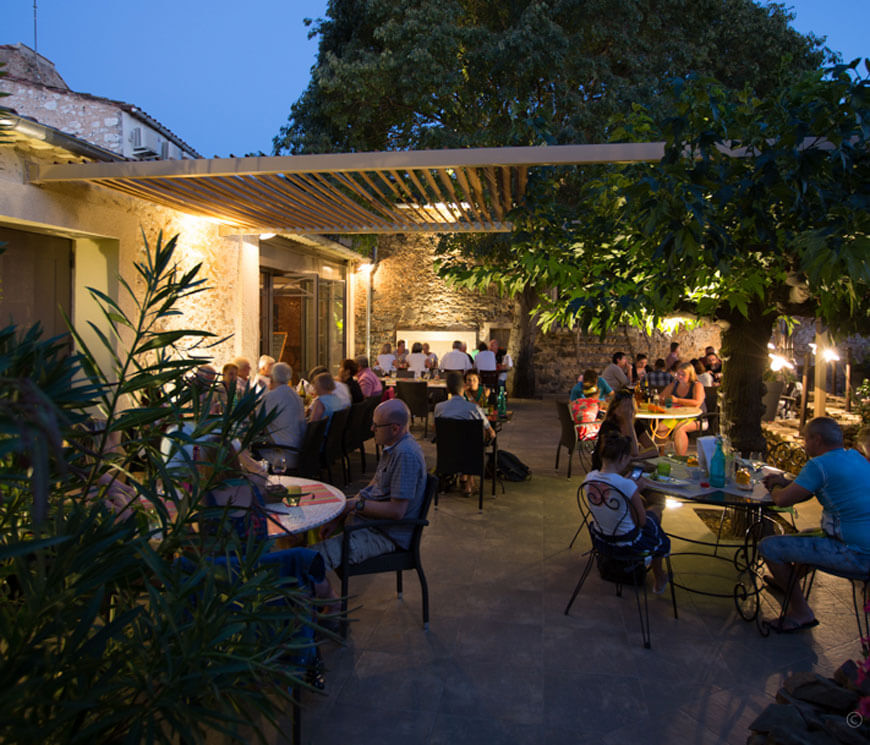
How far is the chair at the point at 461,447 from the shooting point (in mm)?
5551

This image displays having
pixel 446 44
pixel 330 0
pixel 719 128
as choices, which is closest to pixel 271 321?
pixel 446 44

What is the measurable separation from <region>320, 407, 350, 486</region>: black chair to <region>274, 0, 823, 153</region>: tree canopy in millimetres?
5951

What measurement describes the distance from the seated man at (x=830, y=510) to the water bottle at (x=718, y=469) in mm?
498

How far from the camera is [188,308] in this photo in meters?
7.22

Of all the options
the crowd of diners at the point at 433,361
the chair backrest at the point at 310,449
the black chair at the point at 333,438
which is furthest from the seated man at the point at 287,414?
the crowd of diners at the point at 433,361

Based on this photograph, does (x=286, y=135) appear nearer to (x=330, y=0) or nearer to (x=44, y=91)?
(x=330, y=0)

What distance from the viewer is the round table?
307 cm

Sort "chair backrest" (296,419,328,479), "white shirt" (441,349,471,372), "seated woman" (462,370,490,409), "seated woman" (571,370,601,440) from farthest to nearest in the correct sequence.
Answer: "white shirt" (441,349,471,372) < "seated woman" (462,370,490,409) < "seated woman" (571,370,601,440) < "chair backrest" (296,419,328,479)

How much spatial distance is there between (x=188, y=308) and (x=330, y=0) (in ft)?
28.0

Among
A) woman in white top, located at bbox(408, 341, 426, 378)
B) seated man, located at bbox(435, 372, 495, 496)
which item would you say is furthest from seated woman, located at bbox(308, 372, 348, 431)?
woman in white top, located at bbox(408, 341, 426, 378)

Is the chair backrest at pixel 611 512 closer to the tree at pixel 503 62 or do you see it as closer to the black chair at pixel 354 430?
the black chair at pixel 354 430

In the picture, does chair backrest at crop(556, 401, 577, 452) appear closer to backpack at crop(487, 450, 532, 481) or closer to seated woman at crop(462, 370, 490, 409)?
backpack at crop(487, 450, 532, 481)

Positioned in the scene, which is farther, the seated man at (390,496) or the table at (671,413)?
the table at (671,413)

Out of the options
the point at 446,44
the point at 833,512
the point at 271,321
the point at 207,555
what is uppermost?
the point at 446,44
